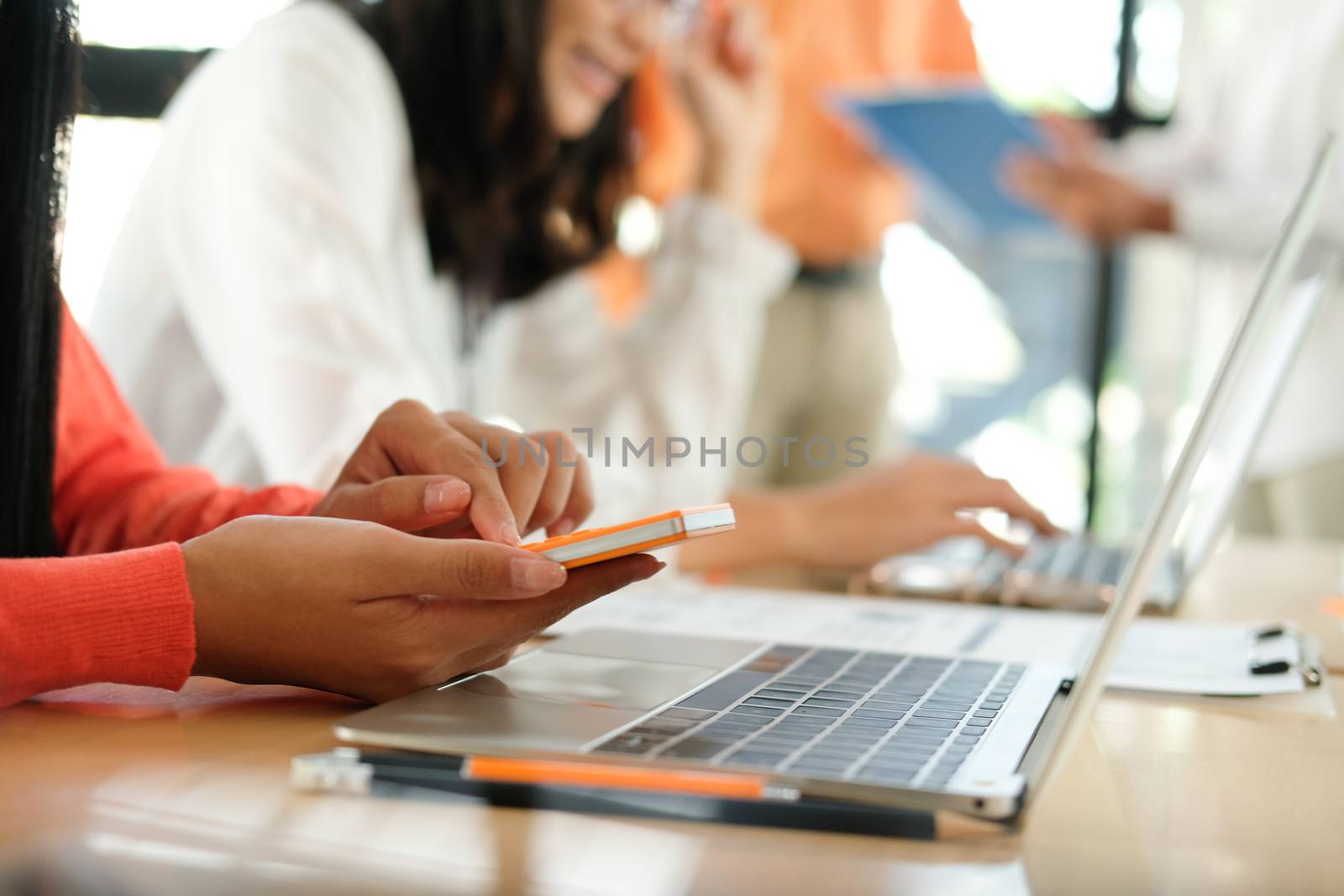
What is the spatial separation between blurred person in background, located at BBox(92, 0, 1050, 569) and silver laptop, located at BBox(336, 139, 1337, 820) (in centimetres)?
15

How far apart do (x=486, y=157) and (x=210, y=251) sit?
33cm

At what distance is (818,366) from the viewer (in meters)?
2.11

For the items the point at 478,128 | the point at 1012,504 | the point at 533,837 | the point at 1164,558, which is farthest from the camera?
the point at 478,128

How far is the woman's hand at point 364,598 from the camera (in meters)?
0.42

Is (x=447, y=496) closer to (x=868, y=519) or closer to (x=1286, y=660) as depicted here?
(x=1286, y=660)

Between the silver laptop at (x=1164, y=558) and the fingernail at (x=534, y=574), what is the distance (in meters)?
0.47

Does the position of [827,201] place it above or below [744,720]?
above

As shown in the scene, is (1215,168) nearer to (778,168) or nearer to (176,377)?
(778,168)

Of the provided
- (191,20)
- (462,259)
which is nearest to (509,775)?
(462,259)

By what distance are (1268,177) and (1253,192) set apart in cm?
5

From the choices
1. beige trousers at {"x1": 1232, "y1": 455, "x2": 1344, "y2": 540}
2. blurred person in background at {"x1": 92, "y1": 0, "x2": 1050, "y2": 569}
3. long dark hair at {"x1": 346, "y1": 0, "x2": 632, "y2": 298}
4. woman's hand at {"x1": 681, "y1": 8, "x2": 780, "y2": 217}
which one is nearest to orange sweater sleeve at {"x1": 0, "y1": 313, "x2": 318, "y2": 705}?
blurred person in background at {"x1": 92, "y1": 0, "x2": 1050, "y2": 569}

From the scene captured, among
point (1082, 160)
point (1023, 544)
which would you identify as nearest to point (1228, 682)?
point (1023, 544)

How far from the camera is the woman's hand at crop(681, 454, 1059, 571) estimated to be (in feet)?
3.04

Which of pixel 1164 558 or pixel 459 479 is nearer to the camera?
pixel 459 479
